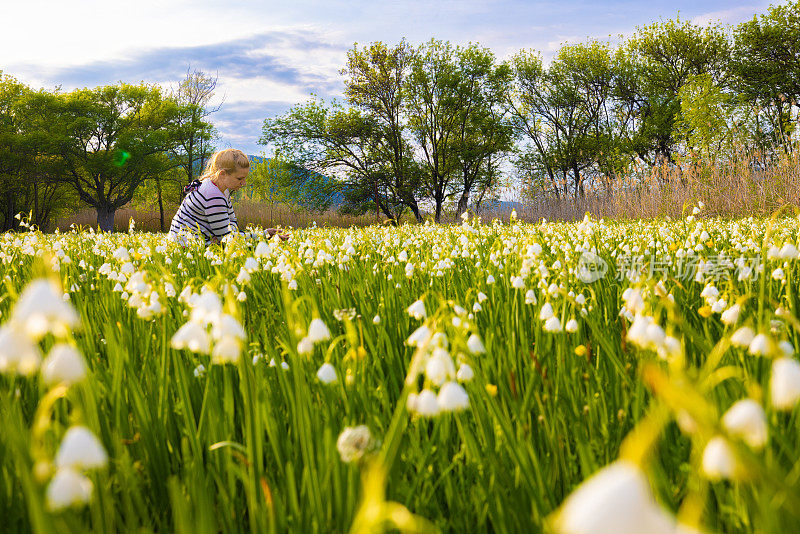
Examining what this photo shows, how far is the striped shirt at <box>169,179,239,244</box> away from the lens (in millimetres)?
6668

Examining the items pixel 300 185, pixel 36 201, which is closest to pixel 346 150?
pixel 300 185

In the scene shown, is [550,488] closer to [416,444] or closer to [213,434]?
[416,444]

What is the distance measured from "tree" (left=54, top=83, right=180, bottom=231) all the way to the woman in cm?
4348

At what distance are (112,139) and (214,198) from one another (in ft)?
159

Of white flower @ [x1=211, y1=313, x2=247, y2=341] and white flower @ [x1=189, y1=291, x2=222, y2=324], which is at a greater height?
white flower @ [x1=189, y1=291, x2=222, y2=324]

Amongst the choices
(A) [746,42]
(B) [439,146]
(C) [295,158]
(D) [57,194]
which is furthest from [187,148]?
(A) [746,42]

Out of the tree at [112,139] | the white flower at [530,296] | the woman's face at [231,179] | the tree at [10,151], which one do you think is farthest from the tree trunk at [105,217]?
the white flower at [530,296]

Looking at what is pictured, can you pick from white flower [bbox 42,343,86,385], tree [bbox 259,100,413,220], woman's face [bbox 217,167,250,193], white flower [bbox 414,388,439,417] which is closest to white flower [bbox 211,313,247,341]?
white flower [bbox 42,343,86,385]

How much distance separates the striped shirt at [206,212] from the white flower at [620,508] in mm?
6587

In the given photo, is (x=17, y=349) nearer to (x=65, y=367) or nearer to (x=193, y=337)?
(x=65, y=367)

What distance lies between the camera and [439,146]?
142ft

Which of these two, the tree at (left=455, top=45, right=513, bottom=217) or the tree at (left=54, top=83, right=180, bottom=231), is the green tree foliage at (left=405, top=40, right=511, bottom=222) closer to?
the tree at (left=455, top=45, right=513, bottom=217)

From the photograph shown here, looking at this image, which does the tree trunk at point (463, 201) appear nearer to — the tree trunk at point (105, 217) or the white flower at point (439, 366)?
the tree trunk at point (105, 217)

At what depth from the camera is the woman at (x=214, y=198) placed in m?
6.69
